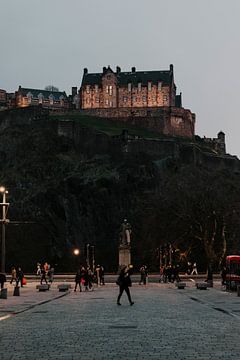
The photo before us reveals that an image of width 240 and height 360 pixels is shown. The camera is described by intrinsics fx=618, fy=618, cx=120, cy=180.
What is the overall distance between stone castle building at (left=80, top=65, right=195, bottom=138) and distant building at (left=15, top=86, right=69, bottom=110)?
11.3m

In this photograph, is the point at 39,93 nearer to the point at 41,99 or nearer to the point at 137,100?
the point at 41,99

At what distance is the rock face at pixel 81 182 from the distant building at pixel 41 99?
21323 millimetres

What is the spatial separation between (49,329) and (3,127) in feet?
389

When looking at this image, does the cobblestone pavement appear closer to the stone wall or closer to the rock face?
the rock face

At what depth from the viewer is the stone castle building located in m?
138

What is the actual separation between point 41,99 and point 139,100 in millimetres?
27667

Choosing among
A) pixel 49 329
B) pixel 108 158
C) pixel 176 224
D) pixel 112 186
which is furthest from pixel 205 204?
pixel 108 158

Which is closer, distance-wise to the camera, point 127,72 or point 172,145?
point 172,145

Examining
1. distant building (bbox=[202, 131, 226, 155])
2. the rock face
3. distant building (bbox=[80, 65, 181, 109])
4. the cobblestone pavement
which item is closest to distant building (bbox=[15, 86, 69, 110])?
distant building (bbox=[80, 65, 181, 109])

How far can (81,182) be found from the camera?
10800cm

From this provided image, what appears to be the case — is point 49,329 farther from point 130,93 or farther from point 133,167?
point 130,93

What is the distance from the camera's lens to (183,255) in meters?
63.4

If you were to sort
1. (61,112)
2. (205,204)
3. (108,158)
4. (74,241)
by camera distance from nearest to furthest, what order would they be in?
(205,204) → (74,241) → (108,158) → (61,112)

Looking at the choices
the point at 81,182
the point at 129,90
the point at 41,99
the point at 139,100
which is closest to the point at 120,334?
the point at 81,182
